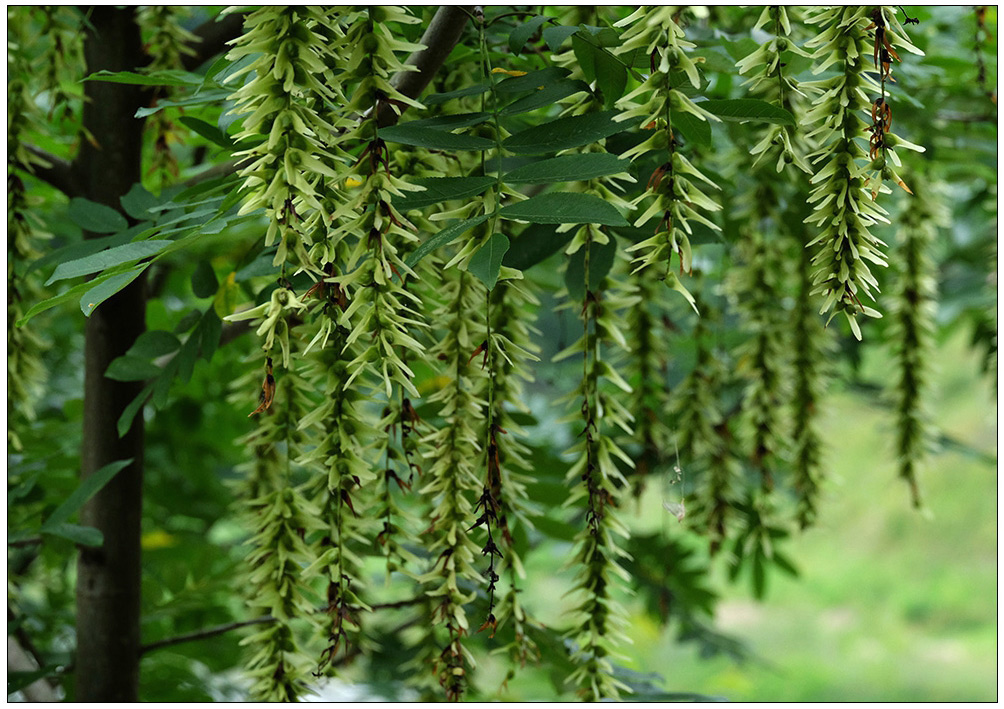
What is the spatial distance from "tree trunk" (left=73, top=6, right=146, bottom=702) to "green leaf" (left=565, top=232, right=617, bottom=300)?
58cm

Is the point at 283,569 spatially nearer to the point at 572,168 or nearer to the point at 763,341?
the point at 572,168

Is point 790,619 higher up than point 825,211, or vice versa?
point 825,211

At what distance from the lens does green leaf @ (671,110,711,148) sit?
61 centimetres

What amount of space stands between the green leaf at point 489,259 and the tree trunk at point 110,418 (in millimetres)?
665

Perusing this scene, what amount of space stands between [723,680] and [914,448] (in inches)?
114

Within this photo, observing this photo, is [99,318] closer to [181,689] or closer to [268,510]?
[268,510]

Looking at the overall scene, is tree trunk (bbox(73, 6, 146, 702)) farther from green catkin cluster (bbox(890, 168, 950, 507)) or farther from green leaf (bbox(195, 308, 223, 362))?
green catkin cluster (bbox(890, 168, 950, 507))

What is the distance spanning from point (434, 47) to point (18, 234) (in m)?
0.53

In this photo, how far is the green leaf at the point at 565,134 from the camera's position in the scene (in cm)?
62

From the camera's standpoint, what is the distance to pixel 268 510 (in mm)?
780

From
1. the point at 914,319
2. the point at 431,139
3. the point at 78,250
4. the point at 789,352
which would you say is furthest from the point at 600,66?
the point at 914,319

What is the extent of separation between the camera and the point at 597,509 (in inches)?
29.1

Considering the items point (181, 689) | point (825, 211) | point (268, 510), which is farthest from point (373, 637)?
point (825, 211)

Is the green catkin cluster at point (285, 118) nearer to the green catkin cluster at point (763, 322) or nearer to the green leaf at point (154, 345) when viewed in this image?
the green leaf at point (154, 345)
